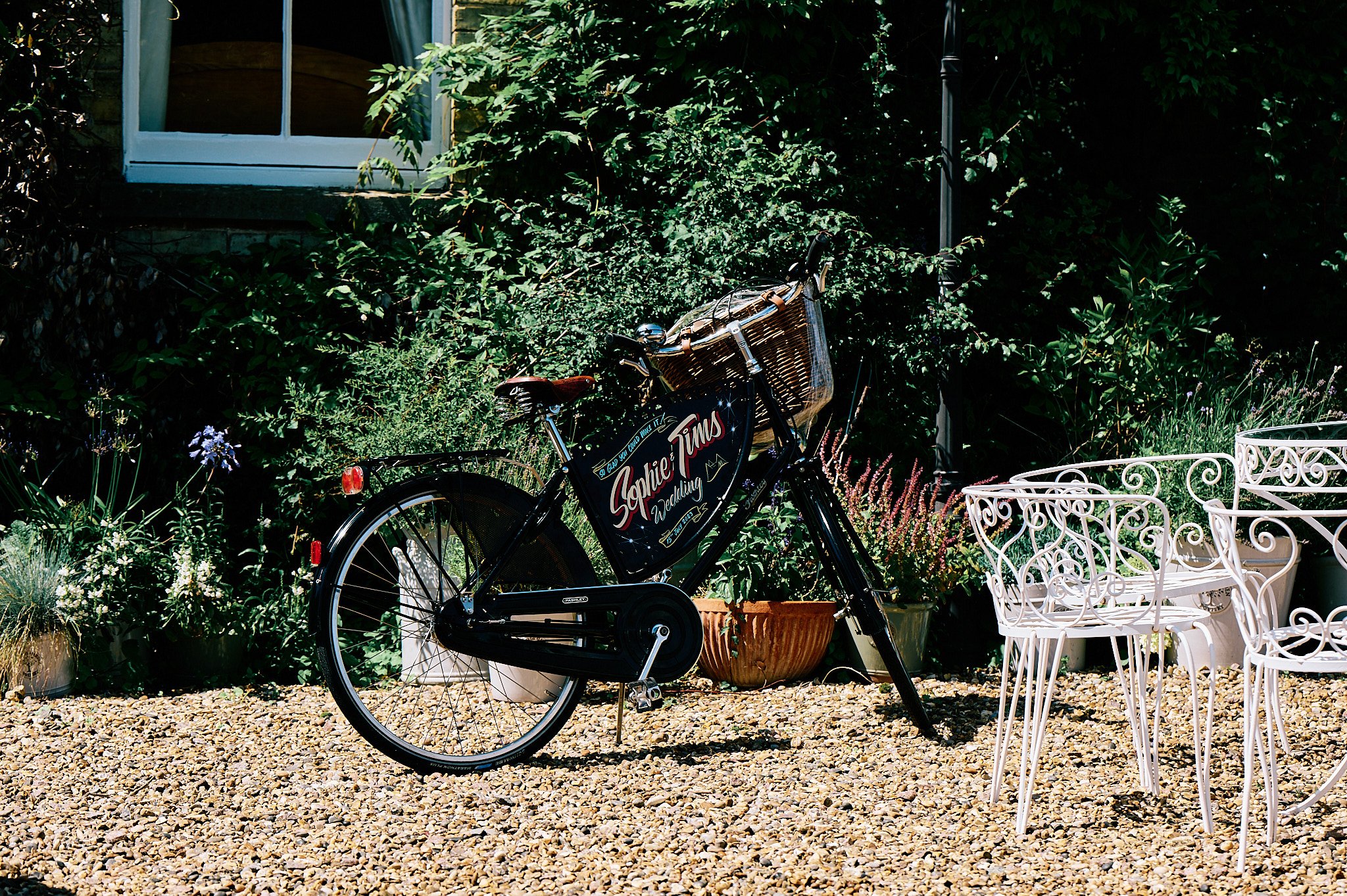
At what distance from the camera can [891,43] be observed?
19.1 ft

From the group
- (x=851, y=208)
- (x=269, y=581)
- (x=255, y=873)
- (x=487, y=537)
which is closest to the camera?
(x=255, y=873)

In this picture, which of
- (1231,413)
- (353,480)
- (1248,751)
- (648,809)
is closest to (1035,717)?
(1248,751)

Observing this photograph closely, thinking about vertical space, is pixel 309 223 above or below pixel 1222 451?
above

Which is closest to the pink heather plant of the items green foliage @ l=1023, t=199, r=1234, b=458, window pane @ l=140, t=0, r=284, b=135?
green foliage @ l=1023, t=199, r=1234, b=458

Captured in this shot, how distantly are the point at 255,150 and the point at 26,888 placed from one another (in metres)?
4.03

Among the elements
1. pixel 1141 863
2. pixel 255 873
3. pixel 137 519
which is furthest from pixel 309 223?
pixel 1141 863

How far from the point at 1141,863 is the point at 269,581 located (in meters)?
3.24

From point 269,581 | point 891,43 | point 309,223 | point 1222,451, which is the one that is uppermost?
point 891,43

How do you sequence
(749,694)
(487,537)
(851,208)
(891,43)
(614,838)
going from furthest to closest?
(891,43) → (851,208) → (749,694) → (487,537) → (614,838)

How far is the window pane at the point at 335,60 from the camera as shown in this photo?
6.01m

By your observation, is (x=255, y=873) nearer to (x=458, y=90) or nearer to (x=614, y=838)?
(x=614, y=838)

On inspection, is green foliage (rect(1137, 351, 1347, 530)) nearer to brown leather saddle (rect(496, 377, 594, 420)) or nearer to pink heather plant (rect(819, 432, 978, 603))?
pink heather plant (rect(819, 432, 978, 603))

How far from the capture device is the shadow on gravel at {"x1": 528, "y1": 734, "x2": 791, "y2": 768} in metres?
3.52

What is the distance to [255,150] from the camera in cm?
591
